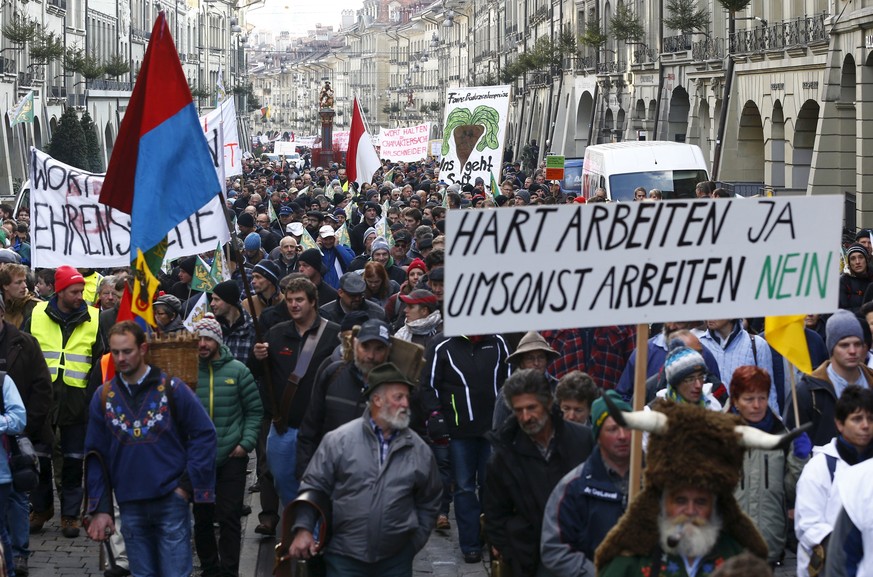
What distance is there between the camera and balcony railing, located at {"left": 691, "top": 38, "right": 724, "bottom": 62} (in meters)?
39.7

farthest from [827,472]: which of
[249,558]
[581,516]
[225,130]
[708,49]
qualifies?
[708,49]

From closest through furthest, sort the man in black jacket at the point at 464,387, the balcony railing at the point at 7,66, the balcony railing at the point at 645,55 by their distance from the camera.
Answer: the man in black jacket at the point at 464,387 < the balcony railing at the point at 645,55 < the balcony railing at the point at 7,66

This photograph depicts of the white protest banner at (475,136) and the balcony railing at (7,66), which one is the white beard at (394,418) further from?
the balcony railing at (7,66)

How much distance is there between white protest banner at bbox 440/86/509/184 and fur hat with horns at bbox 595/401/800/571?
21.2 m

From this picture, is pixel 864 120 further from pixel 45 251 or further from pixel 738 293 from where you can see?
pixel 738 293

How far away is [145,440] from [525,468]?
2024mm

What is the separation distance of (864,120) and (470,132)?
664 centimetres

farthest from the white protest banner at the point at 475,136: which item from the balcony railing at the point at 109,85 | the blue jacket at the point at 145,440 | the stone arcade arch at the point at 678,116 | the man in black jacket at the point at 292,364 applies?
the balcony railing at the point at 109,85

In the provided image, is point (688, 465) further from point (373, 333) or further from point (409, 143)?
point (409, 143)

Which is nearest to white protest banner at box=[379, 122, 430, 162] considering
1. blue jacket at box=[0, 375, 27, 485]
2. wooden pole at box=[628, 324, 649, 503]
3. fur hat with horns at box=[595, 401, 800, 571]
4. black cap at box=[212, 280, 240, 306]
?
black cap at box=[212, 280, 240, 306]

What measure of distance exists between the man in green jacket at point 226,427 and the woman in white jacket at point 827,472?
3370 millimetres

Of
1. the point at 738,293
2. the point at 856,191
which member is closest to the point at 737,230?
the point at 738,293

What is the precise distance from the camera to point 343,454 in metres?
6.47

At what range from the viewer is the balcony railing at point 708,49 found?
3969cm
